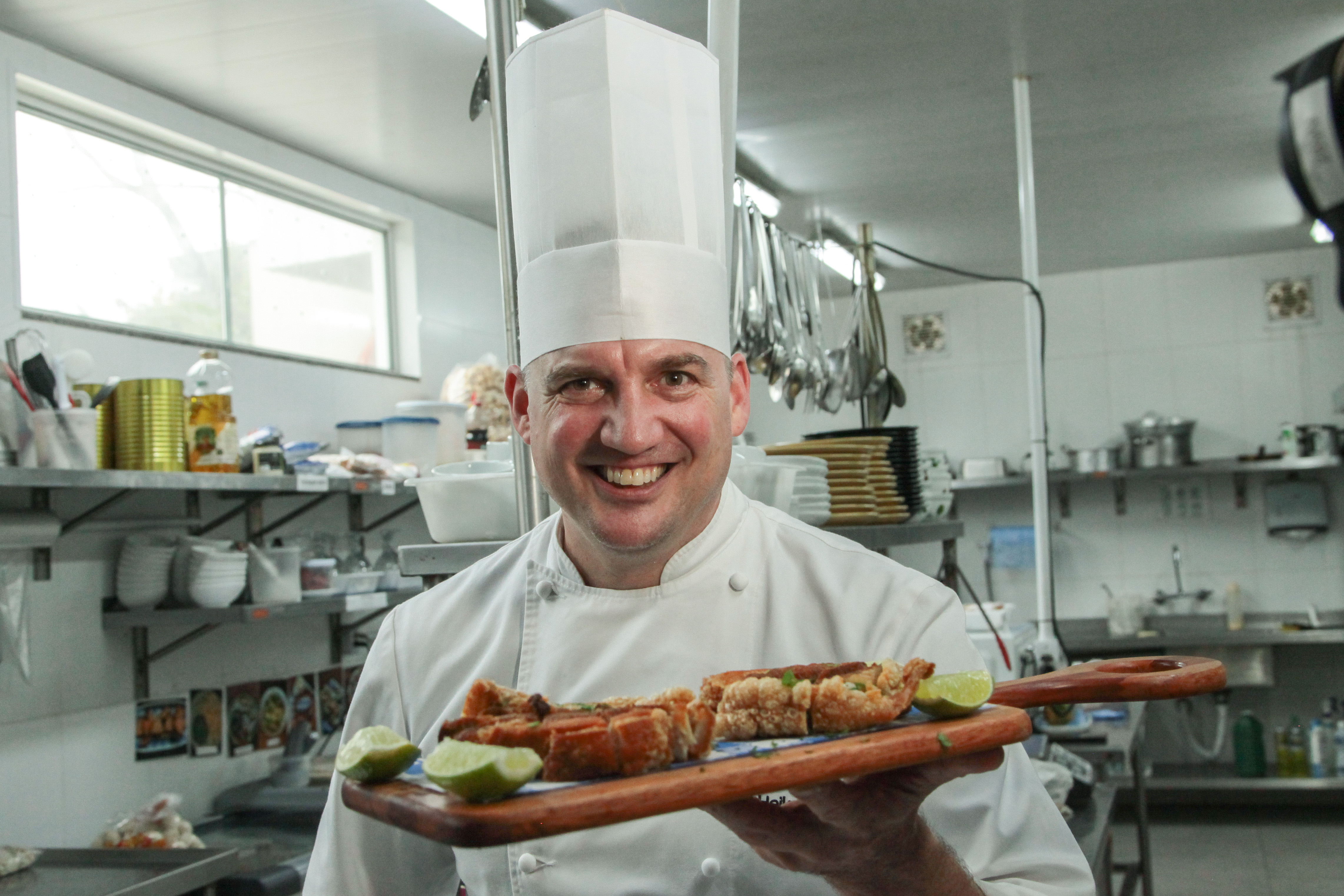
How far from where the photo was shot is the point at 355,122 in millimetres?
4121

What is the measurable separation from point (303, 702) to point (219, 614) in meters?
0.96

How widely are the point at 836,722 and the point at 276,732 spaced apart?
145 inches

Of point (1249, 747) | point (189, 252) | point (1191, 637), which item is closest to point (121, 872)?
point (189, 252)

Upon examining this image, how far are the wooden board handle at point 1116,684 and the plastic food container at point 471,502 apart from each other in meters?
1.20

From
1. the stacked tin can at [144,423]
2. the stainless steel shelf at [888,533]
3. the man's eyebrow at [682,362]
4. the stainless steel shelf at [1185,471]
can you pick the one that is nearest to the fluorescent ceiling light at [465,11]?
the stacked tin can at [144,423]

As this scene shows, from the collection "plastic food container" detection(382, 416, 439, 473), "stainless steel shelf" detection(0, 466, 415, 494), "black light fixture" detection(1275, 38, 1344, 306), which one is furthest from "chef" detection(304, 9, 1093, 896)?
"plastic food container" detection(382, 416, 439, 473)

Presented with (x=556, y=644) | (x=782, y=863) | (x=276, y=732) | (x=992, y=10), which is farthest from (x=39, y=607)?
(x=992, y=10)

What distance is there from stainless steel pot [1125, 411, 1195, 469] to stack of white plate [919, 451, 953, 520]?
388cm

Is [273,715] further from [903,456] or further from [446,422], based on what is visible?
[903,456]

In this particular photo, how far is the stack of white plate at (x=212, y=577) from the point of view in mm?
3518

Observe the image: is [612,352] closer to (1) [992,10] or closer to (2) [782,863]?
(2) [782,863]

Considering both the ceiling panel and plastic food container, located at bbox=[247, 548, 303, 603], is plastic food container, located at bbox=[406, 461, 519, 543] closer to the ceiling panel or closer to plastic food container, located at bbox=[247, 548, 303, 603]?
the ceiling panel

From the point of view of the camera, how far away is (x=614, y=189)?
145cm

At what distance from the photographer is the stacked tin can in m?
3.29
